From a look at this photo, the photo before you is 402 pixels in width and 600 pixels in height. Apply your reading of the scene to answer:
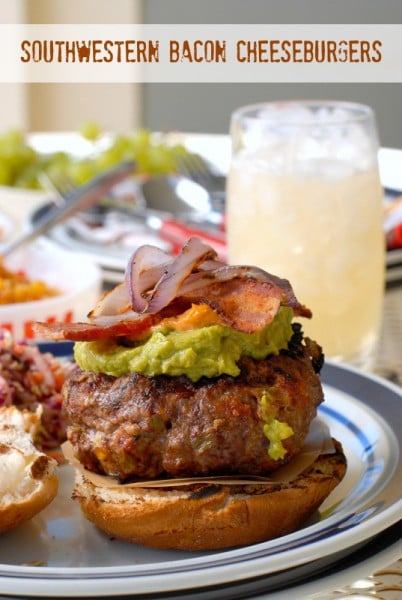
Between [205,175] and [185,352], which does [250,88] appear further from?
[185,352]

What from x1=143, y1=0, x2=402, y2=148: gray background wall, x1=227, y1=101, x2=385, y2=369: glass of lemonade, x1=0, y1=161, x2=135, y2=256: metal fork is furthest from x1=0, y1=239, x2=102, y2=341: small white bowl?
x1=143, y1=0, x2=402, y2=148: gray background wall

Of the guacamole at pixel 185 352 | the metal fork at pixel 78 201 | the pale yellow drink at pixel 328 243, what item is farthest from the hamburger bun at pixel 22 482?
the metal fork at pixel 78 201

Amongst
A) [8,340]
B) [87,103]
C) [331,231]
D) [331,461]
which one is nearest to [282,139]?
[331,231]

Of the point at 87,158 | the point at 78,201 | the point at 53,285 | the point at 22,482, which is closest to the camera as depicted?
the point at 22,482

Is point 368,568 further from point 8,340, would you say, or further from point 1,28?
point 1,28

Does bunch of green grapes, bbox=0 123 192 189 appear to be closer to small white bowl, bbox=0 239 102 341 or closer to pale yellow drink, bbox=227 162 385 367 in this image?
small white bowl, bbox=0 239 102 341

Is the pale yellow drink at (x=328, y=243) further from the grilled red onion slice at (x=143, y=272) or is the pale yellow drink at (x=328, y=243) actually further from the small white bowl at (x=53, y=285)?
the grilled red onion slice at (x=143, y=272)

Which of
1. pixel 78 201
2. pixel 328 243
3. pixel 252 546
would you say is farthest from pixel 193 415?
pixel 78 201
